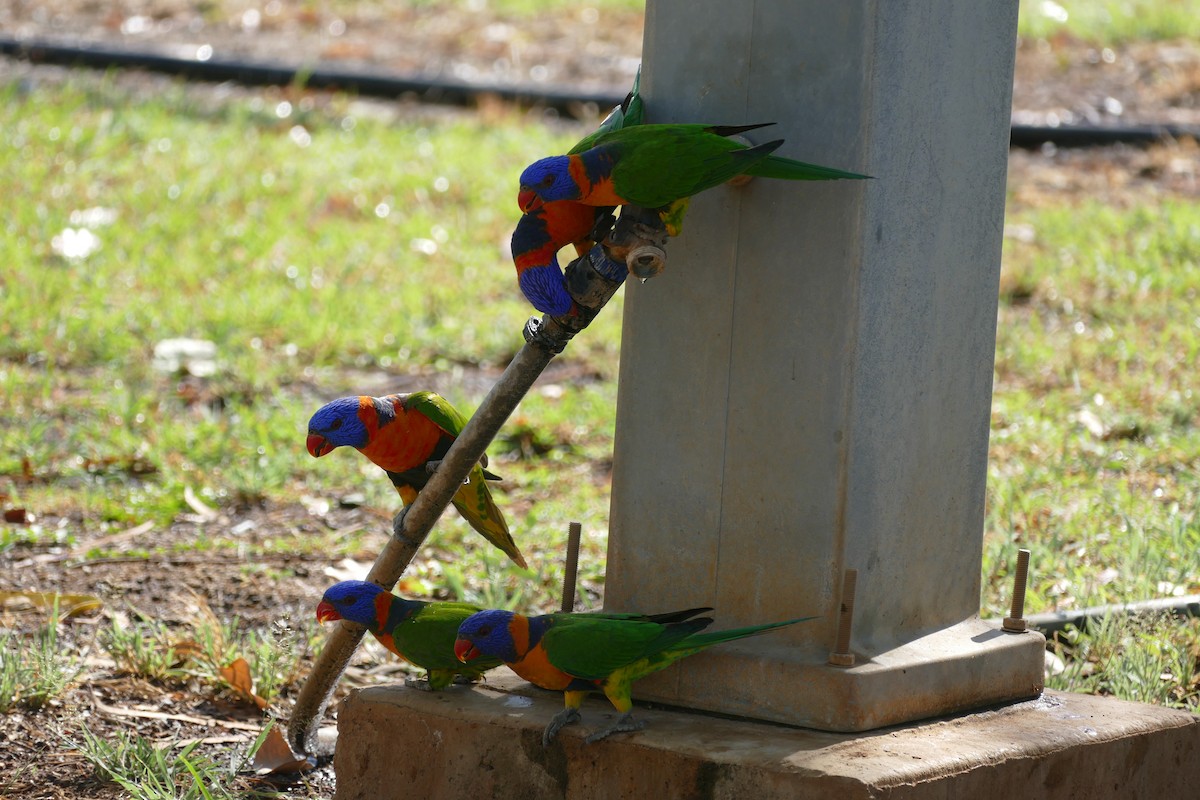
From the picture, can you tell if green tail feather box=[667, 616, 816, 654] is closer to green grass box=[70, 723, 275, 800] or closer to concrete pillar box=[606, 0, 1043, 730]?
concrete pillar box=[606, 0, 1043, 730]

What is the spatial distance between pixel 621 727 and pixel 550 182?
0.84 meters

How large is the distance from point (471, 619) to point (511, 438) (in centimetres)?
235

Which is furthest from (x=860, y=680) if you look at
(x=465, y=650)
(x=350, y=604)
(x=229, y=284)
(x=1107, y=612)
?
(x=229, y=284)

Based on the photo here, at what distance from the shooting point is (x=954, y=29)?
2.24m

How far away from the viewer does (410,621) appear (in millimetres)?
2330

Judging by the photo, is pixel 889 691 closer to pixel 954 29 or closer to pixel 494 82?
pixel 954 29

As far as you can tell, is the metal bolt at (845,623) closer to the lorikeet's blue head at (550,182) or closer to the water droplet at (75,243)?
the lorikeet's blue head at (550,182)

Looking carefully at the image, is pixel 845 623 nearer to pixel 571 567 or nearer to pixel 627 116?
pixel 571 567

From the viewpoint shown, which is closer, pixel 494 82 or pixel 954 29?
pixel 954 29

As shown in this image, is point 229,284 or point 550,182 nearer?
point 550,182

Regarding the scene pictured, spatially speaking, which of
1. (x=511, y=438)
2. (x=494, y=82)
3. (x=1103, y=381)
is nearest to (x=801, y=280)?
(x=511, y=438)

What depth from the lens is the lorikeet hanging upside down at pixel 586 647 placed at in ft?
6.91

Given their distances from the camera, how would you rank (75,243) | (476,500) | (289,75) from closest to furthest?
(476,500), (75,243), (289,75)

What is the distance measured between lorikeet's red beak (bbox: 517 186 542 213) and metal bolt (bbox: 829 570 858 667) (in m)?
0.73
